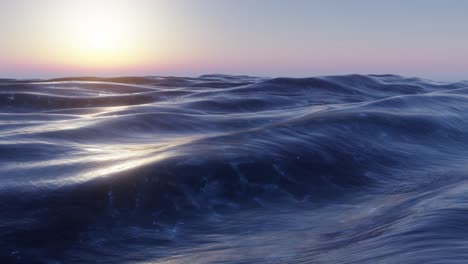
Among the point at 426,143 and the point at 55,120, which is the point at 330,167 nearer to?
the point at 426,143

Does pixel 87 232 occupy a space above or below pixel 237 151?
below

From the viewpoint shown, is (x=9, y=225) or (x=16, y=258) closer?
(x=16, y=258)

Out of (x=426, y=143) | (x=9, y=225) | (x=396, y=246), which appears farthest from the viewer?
(x=426, y=143)

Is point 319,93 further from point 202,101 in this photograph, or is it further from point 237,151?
point 237,151

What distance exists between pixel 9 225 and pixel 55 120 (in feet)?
28.5

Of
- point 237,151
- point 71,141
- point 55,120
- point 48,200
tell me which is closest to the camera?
point 48,200

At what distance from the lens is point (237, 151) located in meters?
10.7

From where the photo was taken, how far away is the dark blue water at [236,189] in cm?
721

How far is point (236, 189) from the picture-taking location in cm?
962

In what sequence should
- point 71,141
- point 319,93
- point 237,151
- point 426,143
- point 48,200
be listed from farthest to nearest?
point 319,93, point 426,143, point 71,141, point 237,151, point 48,200

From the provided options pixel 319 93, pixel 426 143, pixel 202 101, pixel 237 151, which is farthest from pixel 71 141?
pixel 319 93

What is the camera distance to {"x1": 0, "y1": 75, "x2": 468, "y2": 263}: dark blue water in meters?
7.21

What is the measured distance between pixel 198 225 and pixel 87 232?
1.42m

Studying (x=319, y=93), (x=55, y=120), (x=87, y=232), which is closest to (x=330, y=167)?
(x=87, y=232)
